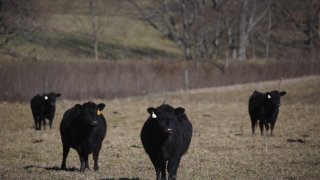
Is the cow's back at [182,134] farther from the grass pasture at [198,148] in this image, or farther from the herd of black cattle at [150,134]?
the grass pasture at [198,148]

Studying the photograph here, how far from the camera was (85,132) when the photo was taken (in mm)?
13016

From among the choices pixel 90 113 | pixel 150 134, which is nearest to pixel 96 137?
pixel 90 113

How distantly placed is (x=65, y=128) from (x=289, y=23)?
5531cm

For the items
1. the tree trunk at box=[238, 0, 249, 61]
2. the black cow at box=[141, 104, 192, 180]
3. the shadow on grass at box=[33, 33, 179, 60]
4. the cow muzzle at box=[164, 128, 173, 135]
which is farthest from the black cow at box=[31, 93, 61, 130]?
the tree trunk at box=[238, 0, 249, 61]

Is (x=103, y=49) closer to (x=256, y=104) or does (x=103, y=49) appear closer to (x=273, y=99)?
(x=256, y=104)

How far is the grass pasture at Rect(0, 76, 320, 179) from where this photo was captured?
480 inches

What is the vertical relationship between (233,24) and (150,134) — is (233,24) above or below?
above

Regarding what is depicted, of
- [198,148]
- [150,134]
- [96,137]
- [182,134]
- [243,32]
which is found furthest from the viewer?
[243,32]

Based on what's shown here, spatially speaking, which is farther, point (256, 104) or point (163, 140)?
point (256, 104)

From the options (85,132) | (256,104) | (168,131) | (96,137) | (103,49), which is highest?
(103,49)

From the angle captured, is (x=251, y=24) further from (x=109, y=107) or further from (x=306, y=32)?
(x=109, y=107)

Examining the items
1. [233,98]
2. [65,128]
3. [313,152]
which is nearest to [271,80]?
[233,98]

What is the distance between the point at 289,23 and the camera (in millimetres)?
65438

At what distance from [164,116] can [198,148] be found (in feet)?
17.6
